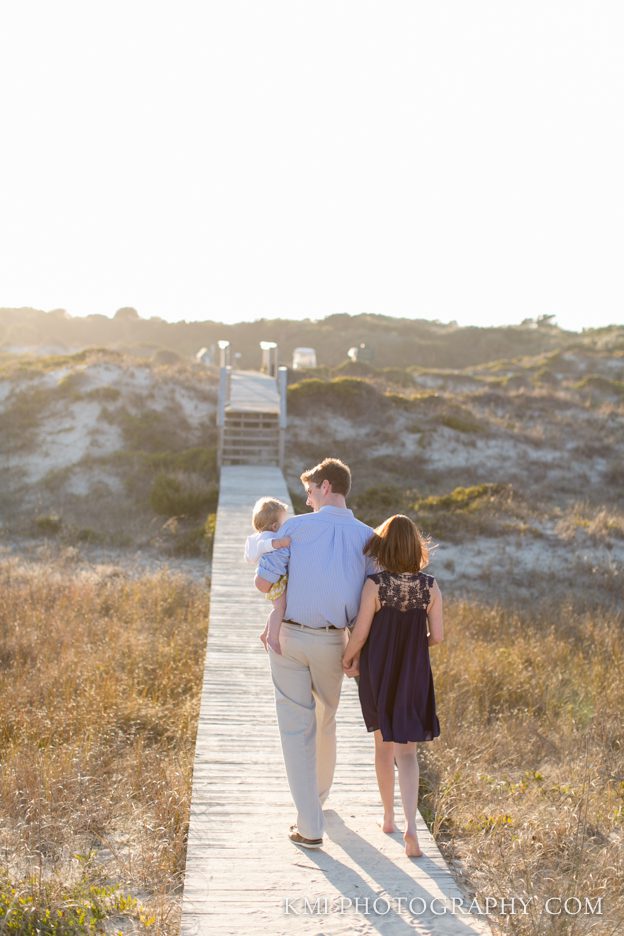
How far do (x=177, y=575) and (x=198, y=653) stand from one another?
340 cm

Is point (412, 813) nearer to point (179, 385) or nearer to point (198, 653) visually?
point (198, 653)

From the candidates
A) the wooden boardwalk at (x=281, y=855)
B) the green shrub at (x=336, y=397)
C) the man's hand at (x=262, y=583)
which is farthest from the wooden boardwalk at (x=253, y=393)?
the man's hand at (x=262, y=583)

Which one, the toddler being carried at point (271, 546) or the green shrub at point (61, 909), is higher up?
the toddler being carried at point (271, 546)

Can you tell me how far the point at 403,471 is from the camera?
20.0 m

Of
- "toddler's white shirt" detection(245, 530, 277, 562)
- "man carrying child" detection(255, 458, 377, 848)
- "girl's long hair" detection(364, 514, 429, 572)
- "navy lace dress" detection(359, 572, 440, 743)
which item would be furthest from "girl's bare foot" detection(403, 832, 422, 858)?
"toddler's white shirt" detection(245, 530, 277, 562)

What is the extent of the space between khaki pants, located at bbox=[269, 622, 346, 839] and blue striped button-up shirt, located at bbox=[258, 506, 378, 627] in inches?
4.6

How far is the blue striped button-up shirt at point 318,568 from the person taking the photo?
457cm

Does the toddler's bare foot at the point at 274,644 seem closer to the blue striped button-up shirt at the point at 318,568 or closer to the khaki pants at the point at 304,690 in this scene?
the khaki pants at the point at 304,690

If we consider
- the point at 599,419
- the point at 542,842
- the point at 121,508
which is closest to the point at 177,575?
the point at 121,508

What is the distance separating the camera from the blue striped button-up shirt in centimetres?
457

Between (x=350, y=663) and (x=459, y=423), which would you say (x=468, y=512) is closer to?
(x=459, y=423)

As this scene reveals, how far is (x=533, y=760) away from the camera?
745 centimetres

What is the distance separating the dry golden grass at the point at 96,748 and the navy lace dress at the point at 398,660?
1453 millimetres

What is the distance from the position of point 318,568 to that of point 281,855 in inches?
64.1
